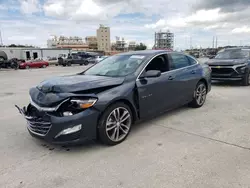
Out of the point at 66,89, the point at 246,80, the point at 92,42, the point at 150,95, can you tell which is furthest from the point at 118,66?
the point at 92,42

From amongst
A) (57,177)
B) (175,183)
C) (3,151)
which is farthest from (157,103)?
(3,151)

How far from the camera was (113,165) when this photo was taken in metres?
2.85

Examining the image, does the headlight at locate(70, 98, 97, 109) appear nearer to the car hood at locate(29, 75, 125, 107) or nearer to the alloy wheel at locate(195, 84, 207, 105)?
the car hood at locate(29, 75, 125, 107)

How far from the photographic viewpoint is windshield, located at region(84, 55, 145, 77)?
3960mm

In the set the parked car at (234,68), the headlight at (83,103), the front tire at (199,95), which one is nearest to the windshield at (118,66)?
the headlight at (83,103)

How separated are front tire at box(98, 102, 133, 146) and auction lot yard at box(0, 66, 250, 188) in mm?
139

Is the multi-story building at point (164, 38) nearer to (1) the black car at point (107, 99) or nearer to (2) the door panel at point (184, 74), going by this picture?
(2) the door panel at point (184, 74)

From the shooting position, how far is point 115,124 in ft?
11.2

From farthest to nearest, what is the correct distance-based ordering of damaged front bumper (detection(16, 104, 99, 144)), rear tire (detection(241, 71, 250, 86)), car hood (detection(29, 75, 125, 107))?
rear tire (detection(241, 71, 250, 86))
car hood (detection(29, 75, 125, 107))
damaged front bumper (detection(16, 104, 99, 144))

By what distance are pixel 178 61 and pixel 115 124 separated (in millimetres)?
2342

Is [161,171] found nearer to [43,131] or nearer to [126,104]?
[126,104]

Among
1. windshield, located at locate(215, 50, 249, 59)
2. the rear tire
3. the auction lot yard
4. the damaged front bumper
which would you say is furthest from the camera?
windshield, located at locate(215, 50, 249, 59)

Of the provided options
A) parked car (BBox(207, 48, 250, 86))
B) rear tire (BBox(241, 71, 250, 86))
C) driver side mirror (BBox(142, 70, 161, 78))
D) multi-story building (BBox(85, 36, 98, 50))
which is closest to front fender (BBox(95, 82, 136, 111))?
driver side mirror (BBox(142, 70, 161, 78))

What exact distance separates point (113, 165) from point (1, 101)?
552cm
